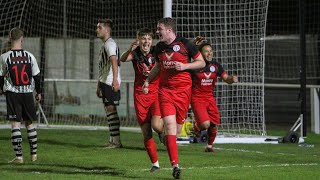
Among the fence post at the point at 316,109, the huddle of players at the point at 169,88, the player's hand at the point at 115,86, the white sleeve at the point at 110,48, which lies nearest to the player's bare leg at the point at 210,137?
the player's hand at the point at 115,86

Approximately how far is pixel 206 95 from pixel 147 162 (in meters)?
2.72

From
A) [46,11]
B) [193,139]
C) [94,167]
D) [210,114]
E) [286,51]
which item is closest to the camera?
[94,167]

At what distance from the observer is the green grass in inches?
453

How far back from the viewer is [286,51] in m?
32.2

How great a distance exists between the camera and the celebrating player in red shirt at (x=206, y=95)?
1541 cm

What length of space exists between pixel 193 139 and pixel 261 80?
9.11ft

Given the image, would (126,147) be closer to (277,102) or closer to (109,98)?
(109,98)

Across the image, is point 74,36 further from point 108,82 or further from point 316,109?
point 108,82

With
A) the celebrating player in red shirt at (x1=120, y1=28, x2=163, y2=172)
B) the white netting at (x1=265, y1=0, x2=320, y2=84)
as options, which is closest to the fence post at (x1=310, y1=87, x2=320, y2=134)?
the white netting at (x1=265, y1=0, x2=320, y2=84)

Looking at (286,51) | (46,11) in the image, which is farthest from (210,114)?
(286,51)

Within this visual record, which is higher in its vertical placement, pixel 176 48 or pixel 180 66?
pixel 176 48

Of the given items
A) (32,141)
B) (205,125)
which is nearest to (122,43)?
(205,125)

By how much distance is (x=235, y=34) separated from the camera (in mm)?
18984

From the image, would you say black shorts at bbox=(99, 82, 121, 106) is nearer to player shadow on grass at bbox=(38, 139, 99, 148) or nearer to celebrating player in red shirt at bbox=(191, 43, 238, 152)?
player shadow on grass at bbox=(38, 139, 99, 148)
